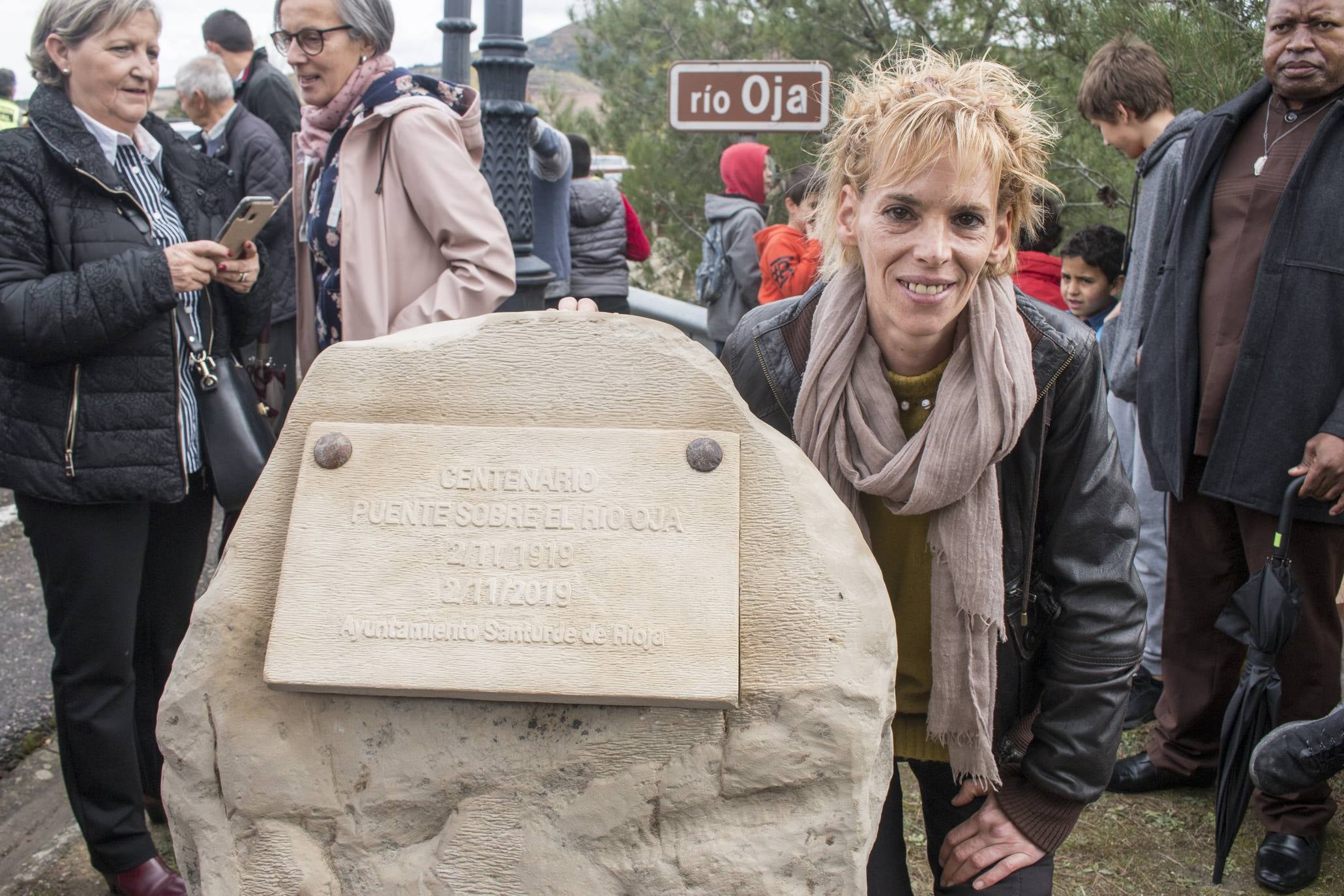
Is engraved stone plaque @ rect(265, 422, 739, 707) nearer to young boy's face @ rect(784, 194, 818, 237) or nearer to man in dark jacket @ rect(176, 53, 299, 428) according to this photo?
man in dark jacket @ rect(176, 53, 299, 428)

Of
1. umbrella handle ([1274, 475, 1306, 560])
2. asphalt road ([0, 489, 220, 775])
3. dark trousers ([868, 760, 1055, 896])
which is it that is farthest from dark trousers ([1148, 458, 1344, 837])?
asphalt road ([0, 489, 220, 775])

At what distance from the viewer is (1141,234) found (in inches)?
138

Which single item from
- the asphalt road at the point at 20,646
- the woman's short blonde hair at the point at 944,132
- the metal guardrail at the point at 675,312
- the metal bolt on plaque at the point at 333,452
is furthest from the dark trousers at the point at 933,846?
the metal guardrail at the point at 675,312

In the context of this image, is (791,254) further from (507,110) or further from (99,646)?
(99,646)

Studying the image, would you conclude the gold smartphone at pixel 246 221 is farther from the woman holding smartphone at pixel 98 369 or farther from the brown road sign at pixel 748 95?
the brown road sign at pixel 748 95

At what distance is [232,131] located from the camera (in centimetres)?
420

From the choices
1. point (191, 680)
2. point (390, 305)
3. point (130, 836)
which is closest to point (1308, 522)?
point (390, 305)

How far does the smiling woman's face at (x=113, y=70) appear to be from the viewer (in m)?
2.57

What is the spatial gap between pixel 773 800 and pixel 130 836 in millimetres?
1764

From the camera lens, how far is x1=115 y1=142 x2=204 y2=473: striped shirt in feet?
8.75

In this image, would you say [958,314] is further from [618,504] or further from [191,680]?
[191,680]

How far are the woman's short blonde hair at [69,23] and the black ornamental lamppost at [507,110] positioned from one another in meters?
2.22

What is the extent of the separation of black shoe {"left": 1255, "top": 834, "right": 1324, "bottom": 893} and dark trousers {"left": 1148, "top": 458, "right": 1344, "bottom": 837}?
3 centimetres

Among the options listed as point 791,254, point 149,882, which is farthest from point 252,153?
point 149,882
